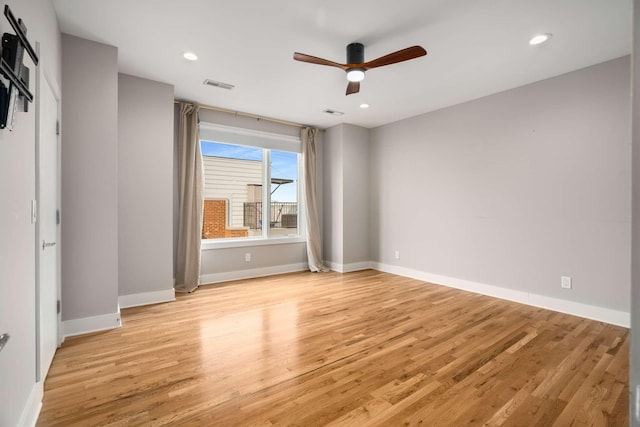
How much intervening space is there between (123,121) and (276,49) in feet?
6.67

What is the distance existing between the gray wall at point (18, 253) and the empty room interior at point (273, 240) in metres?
0.02

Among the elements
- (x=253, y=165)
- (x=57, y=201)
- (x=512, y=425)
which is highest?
(x=253, y=165)

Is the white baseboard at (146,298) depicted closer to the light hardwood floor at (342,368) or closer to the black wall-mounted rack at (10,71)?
the light hardwood floor at (342,368)

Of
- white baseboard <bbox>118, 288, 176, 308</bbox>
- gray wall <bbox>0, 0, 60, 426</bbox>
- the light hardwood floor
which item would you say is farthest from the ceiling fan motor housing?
white baseboard <bbox>118, 288, 176, 308</bbox>

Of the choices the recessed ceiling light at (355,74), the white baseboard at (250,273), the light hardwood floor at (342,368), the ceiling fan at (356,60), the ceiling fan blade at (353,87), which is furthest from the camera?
the white baseboard at (250,273)

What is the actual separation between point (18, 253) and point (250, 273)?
149 inches

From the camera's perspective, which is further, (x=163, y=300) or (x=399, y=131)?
(x=399, y=131)

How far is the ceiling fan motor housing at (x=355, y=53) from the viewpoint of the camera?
9.44ft

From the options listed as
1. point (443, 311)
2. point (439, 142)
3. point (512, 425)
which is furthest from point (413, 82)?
point (512, 425)

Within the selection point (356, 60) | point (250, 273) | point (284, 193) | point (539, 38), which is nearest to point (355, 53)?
point (356, 60)

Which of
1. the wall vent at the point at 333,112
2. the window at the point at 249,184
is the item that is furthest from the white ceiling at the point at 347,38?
the window at the point at 249,184

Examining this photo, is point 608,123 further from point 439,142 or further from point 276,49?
point 276,49

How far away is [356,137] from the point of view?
5.76 metres

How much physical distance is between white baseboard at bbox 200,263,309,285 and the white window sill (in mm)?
426
